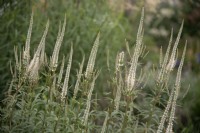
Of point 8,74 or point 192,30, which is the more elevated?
point 192,30

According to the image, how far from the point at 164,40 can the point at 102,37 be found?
4.97 m

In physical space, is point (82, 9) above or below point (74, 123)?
above

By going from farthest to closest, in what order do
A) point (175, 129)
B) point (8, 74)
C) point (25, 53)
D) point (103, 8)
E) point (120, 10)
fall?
point (120, 10) → point (103, 8) → point (175, 129) → point (8, 74) → point (25, 53)

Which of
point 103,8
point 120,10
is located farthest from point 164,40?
point 103,8

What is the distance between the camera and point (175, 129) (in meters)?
6.54

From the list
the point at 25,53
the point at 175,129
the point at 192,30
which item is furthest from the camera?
the point at 192,30

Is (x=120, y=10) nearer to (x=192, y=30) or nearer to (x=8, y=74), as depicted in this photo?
(x=8, y=74)

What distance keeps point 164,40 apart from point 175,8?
0.82 metres

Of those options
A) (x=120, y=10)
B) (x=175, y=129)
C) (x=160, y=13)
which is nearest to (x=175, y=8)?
(x=160, y=13)

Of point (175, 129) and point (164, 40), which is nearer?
point (175, 129)

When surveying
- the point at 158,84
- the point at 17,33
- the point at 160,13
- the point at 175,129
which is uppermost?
the point at 160,13

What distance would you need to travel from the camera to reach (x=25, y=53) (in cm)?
410

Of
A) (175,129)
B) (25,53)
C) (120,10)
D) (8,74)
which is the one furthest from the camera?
(120,10)

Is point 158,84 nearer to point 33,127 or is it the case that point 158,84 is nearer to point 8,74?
point 33,127
